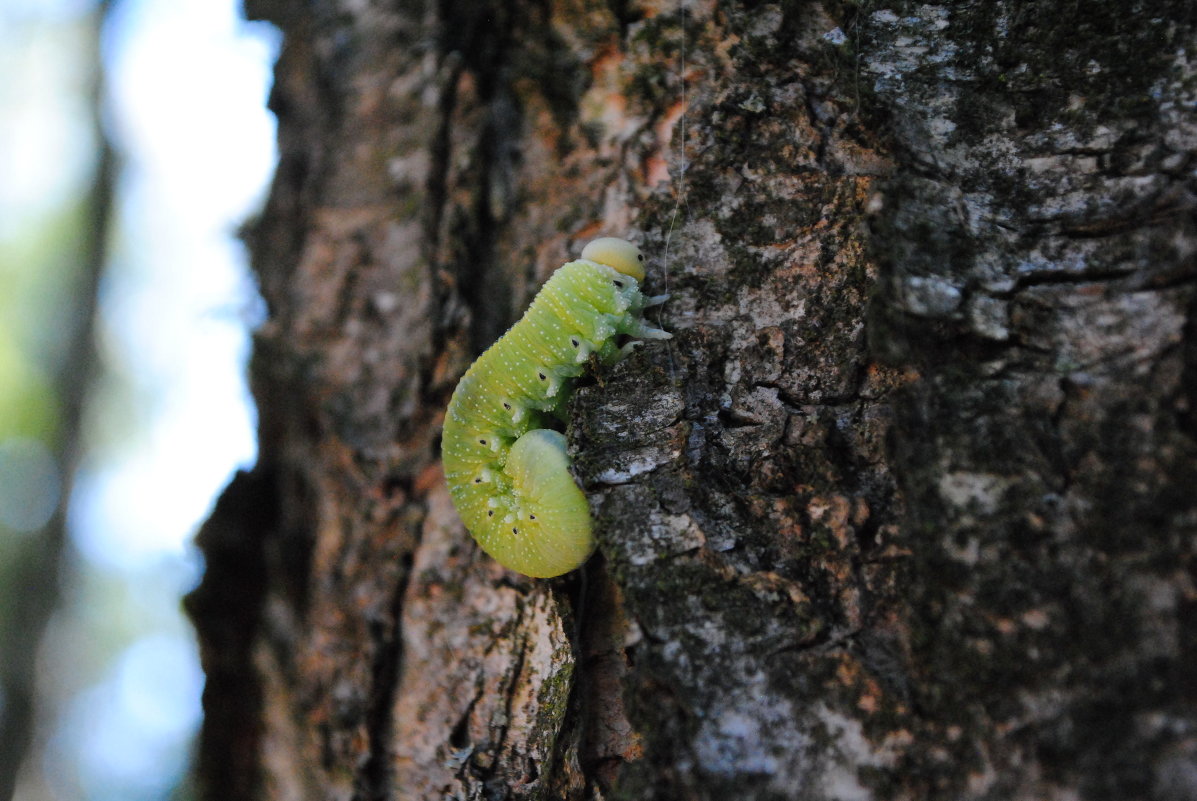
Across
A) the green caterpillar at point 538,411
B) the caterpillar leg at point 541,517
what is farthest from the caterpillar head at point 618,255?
the caterpillar leg at point 541,517

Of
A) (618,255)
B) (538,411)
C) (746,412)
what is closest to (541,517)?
(538,411)

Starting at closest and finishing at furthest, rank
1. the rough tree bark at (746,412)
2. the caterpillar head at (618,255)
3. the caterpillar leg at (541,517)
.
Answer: the rough tree bark at (746,412) → the caterpillar leg at (541,517) → the caterpillar head at (618,255)

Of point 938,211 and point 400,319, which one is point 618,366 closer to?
point 938,211

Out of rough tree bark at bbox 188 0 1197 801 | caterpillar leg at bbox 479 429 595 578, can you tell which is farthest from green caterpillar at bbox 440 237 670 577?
rough tree bark at bbox 188 0 1197 801

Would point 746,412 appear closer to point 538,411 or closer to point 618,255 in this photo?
point 618,255

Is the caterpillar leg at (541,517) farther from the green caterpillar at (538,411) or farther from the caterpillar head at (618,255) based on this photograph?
the caterpillar head at (618,255)

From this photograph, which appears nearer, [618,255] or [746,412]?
[746,412]
